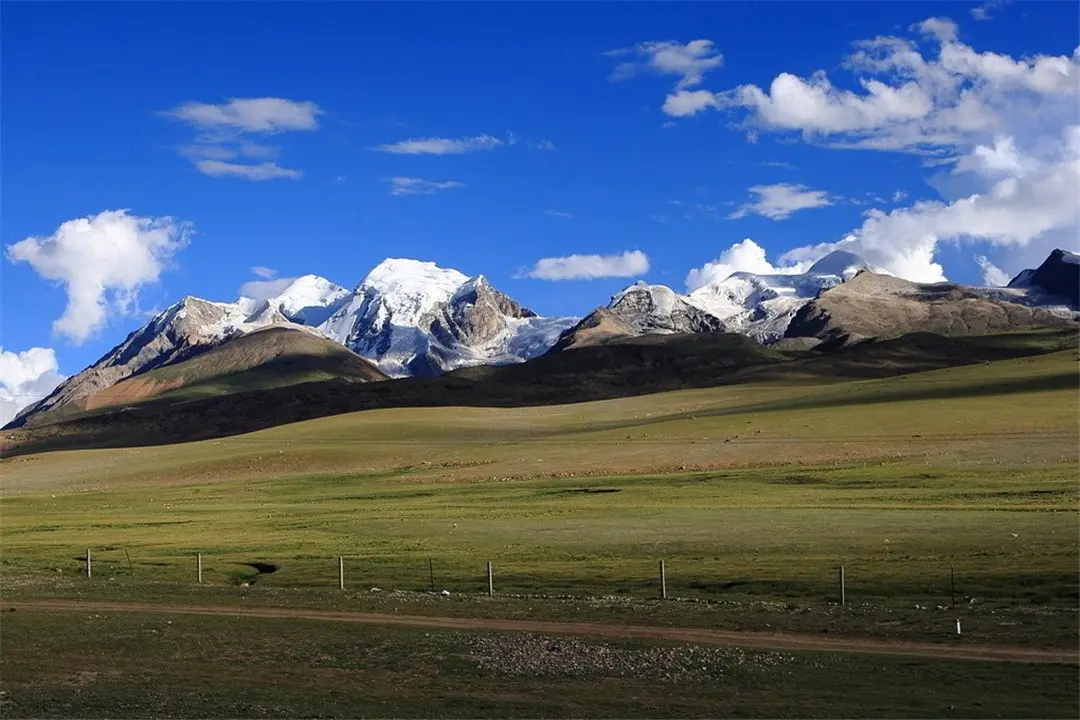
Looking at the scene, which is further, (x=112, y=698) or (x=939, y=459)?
(x=939, y=459)

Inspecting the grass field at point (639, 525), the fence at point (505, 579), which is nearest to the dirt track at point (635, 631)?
the grass field at point (639, 525)

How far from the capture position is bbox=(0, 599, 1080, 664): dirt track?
33.6 meters

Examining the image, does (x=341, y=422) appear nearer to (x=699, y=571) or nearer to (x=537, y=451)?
(x=537, y=451)

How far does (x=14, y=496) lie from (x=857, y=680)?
109m

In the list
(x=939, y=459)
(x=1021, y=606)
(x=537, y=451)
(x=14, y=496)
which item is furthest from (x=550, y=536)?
(x=14, y=496)

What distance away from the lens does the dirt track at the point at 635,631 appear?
110 feet

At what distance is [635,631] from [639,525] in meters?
32.5

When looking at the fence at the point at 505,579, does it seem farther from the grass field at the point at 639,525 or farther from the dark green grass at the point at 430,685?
the dark green grass at the point at 430,685

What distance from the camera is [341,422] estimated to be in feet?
590

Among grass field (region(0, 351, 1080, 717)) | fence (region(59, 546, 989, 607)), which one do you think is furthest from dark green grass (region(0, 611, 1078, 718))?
fence (region(59, 546, 989, 607))

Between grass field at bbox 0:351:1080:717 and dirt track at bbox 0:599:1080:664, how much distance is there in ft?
4.34

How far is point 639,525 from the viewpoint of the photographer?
234 feet

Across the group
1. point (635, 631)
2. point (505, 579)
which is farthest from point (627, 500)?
point (635, 631)

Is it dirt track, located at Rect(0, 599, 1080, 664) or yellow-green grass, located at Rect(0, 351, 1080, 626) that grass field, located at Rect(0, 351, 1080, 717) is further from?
dirt track, located at Rect(0, 599, 1080, 664)
